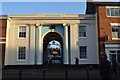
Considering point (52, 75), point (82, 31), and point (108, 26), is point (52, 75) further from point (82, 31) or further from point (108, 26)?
point (82, 31)

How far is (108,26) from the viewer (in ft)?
125

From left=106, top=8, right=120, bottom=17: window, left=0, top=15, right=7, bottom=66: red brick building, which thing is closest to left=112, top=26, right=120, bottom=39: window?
left=106, top=8, right=120, bottom=17: window

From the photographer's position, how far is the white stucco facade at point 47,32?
38938 mm

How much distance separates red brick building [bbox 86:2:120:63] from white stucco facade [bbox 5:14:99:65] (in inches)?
54.3

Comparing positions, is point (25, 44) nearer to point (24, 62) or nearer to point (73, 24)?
point (24, 62)

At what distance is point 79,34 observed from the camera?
3991 cm

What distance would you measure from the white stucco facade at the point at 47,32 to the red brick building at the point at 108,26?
1379mm

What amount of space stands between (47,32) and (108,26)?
333 inches

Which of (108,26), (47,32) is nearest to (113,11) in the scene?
(108,26)

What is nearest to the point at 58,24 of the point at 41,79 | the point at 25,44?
the point at 25,44

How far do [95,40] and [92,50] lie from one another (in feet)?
4.71

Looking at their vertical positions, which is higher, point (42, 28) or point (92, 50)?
point (42, 28)

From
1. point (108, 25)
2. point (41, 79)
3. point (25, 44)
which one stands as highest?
point (108, 25)

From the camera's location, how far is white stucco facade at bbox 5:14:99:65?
38.9m
